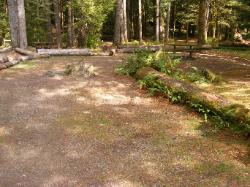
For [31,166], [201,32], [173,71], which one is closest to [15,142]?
[31,166]

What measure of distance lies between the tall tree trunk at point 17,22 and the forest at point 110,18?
570 centimetres

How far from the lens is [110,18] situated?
43.0 meters

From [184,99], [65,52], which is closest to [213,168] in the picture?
[184,99]

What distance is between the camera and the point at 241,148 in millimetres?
8500

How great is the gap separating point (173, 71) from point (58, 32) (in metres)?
16.3

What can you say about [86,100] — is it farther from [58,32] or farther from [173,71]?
[58,32]

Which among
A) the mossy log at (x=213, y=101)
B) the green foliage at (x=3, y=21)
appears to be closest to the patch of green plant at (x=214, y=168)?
the mossy log at (x=213, y=101)

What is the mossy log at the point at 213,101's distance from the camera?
31.1ft

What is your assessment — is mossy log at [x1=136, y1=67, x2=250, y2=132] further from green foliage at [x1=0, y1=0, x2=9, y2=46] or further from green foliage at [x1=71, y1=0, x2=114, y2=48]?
green foliage at [x1=0, y1=0, x2=9, y2=46]

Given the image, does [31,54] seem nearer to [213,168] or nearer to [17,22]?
[17,22]

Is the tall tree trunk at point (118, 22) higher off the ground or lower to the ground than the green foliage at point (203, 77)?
higher

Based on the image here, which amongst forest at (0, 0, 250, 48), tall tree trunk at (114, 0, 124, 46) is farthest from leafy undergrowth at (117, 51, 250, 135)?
tall tree trunk at (114, 0, 124, 46)

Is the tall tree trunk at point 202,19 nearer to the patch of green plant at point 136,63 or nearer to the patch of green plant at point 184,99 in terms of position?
the patch of green plant at point 136,63

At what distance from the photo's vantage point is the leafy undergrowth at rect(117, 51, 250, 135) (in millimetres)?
9906
